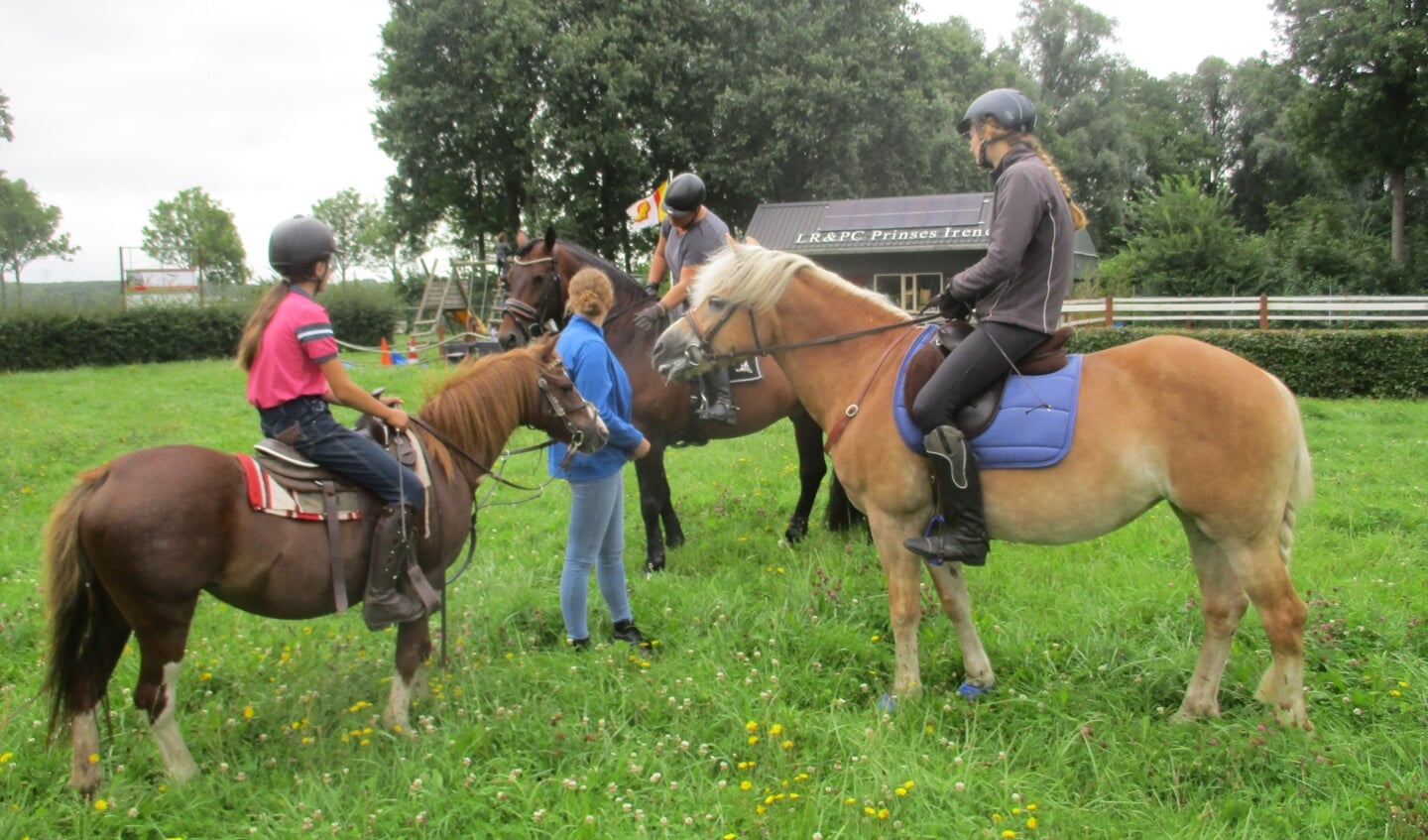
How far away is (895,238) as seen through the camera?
93.8ft

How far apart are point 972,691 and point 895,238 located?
25.5m

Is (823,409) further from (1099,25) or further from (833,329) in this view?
(1099,25)

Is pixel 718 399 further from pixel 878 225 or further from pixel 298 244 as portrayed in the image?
pixel 878 225

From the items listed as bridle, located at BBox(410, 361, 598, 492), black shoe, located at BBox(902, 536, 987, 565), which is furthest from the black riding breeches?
bridle, located at BBox(410, 361, 598, 492)

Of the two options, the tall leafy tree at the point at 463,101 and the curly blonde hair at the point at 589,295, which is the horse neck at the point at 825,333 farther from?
the tall leafy tree at the point at 463,101

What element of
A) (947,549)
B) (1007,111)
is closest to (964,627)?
(947,549)

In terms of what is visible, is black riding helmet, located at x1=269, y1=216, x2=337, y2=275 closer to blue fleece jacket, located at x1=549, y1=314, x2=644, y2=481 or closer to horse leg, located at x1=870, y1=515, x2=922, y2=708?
blue fleece jacket, located at x1=549, y1=314, x2=644, y2=481

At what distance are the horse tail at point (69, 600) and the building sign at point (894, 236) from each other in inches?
1012

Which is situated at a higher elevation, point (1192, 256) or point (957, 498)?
point (1192, 256)

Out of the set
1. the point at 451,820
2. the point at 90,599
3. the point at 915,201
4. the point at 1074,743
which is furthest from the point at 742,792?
the point at 915,201

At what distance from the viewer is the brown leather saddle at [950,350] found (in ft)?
13.9

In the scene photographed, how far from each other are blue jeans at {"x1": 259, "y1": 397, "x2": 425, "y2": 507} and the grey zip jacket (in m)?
2.82

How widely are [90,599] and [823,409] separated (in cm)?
362

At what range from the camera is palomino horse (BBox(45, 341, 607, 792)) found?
355cm
